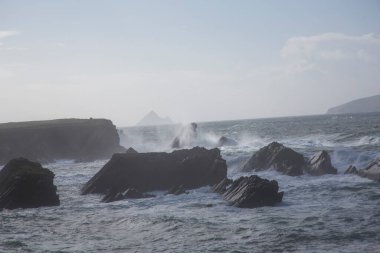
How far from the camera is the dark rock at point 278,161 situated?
145 feet

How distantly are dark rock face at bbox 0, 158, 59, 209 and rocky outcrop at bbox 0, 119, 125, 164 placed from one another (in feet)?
135

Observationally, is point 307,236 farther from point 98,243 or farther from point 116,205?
point 116,205

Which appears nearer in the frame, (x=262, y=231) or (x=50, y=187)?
(x=262, y=231)

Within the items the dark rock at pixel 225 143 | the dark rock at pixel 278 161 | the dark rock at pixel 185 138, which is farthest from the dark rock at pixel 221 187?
the dark rock at pixel 185 138

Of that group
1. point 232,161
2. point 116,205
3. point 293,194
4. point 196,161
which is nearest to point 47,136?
point 232,161

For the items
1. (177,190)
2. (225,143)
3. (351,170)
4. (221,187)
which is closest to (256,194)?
(221,187)

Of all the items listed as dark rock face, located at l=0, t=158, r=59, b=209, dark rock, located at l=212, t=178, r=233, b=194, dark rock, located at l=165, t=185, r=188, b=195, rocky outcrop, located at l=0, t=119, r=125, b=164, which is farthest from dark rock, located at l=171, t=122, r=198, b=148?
dark rock face, located at l=0, t=158, r=59, b=209

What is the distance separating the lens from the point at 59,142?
271 feet

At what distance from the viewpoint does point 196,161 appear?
1663 inches

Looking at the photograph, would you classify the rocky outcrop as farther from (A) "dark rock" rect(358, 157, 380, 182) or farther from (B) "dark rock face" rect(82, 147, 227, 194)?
(A) "dark rock" rect(358, 157, 380, 182)

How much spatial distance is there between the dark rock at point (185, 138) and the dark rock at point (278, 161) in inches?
1961

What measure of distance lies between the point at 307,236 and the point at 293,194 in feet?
39.6

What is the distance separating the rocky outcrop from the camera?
76.2 m

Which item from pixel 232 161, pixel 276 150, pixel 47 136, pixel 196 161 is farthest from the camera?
pixel 47 136
